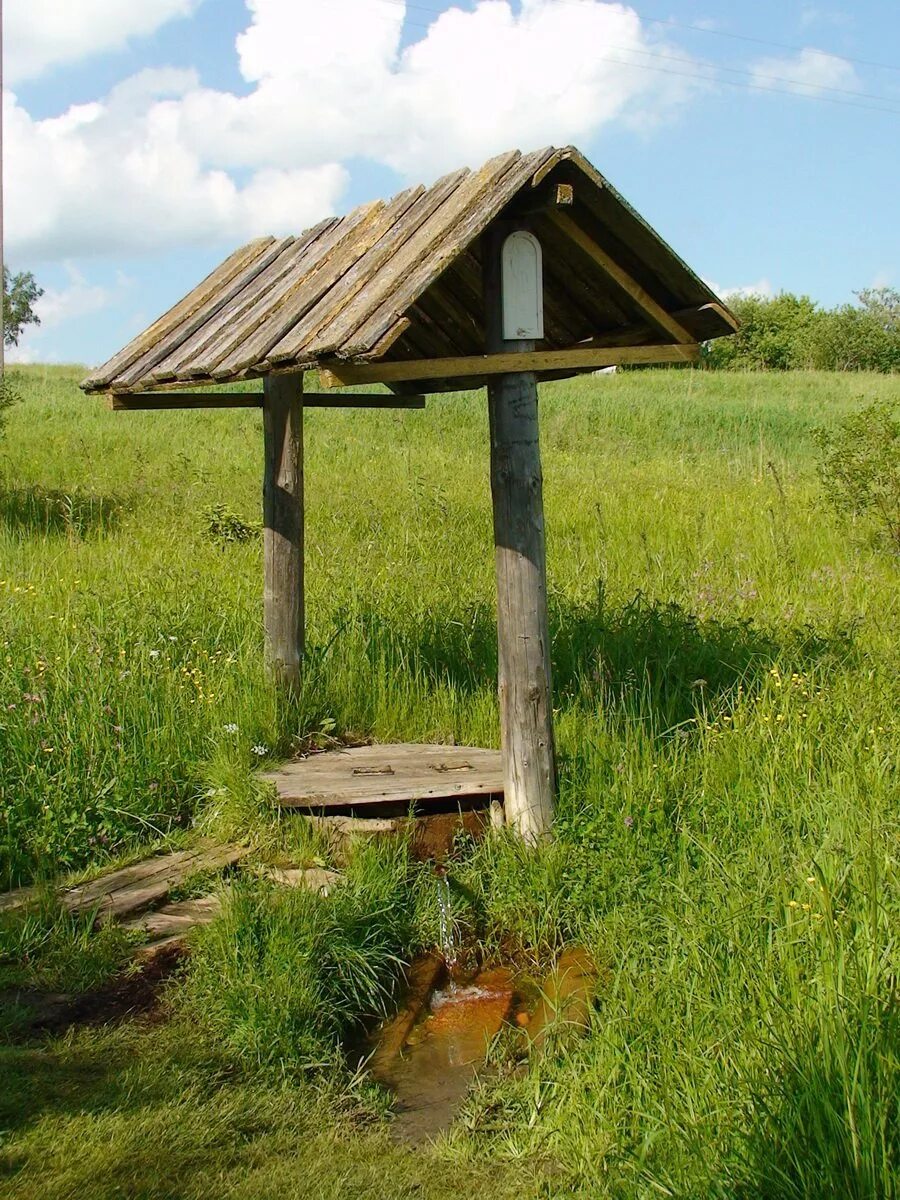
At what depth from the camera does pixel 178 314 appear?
5910mm

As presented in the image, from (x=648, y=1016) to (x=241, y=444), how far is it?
1492 centimetres

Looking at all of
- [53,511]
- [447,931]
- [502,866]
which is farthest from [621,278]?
[53,511]

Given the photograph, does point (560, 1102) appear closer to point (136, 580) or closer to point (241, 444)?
point (136, 580)

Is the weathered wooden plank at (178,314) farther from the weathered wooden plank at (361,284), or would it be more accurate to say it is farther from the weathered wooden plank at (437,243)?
the weathered wooden plank at (437,243)

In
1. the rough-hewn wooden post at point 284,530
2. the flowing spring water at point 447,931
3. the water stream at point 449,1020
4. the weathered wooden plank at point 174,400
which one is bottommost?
the water stream at point 449,1020

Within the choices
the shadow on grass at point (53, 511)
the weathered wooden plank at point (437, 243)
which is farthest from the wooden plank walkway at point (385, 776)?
the shadow on grass at point (53, 511)

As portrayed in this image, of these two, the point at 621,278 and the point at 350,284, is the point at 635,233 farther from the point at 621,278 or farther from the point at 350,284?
the point at 350,284

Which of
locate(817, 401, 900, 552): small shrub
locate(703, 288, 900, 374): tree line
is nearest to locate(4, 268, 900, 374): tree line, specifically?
locate(703, 288, 900, 374): tree line

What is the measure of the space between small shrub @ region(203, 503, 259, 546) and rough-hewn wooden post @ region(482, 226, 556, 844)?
6.14 m

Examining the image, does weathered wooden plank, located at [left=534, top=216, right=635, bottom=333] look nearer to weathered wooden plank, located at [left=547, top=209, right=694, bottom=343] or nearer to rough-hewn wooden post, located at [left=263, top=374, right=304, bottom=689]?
weathered wooden plank, located at [left=547, top=209, right=694, bottom=343]

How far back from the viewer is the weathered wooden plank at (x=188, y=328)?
5.47m

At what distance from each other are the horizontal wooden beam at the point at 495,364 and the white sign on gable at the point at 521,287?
0.12m

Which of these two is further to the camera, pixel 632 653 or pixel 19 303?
pixel 19 303

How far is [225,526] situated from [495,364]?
6435 millimetres
